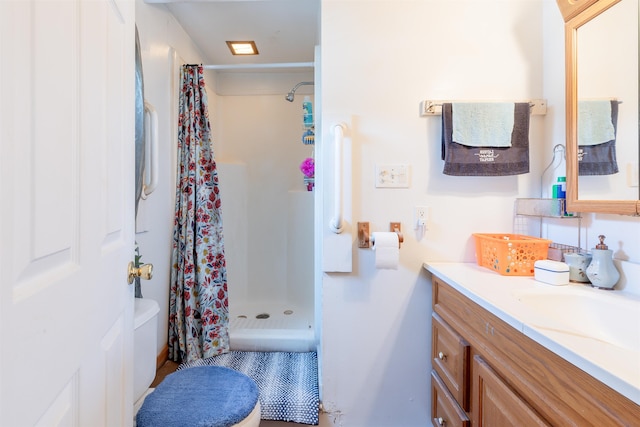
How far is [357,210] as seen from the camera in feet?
4.99

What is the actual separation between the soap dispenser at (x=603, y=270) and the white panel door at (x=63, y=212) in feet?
5.24

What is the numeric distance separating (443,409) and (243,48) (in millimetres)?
2805

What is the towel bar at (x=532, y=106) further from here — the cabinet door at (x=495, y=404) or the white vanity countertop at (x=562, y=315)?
the cabinet door at (x=495, y=404)

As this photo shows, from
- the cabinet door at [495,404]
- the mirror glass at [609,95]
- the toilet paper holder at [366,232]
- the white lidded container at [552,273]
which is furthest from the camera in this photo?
the toilet paper holder at [366,232]

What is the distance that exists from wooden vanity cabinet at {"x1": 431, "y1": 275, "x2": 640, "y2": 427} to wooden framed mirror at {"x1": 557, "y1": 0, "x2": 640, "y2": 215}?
2.19ft

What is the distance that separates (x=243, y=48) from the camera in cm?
251

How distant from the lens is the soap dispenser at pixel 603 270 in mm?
1111

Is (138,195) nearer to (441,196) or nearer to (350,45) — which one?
(350,45)

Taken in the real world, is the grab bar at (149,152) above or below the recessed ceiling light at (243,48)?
below

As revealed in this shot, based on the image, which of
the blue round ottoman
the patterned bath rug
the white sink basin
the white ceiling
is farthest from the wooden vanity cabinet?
the white ceiling

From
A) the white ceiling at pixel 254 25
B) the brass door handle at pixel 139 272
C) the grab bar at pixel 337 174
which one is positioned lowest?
the brass door handle at pixel 139 272

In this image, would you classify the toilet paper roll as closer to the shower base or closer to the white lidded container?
the white lidded container

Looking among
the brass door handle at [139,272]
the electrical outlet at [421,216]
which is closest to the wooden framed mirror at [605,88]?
the electrical outlet at [421,216]

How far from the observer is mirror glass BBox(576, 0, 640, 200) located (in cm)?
106
